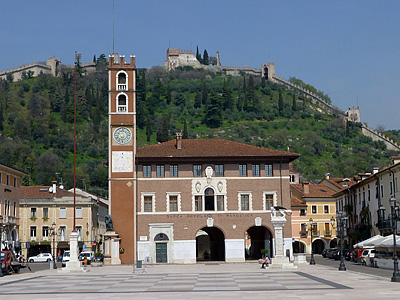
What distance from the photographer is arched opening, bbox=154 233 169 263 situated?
195ft

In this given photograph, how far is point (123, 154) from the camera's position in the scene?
61031mm

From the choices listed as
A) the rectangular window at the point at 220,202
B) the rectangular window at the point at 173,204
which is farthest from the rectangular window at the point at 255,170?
the rectangular window at the point at 173,204

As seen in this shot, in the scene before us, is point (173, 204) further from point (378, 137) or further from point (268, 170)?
point (378, 137)

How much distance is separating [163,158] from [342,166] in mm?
99686

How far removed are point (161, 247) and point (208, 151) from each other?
10375mm

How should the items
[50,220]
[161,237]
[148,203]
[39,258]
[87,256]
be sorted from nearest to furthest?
[161,237] < [148,203] < [87,256] < [39,258] < [50,220]

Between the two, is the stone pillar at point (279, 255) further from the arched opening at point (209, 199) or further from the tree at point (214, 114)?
the tree at point (214, 114)

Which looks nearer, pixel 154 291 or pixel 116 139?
pixel 154 291

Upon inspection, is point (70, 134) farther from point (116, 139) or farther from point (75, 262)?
point (75, 262)

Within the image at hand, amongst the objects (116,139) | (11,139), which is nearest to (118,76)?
(116,139)

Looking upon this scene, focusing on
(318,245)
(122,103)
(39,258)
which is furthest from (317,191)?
(39,258)

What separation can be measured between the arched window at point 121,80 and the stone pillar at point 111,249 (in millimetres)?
14941

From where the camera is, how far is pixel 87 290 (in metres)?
Answer: 28.2

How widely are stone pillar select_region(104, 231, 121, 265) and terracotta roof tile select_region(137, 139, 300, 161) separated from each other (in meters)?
8.00
